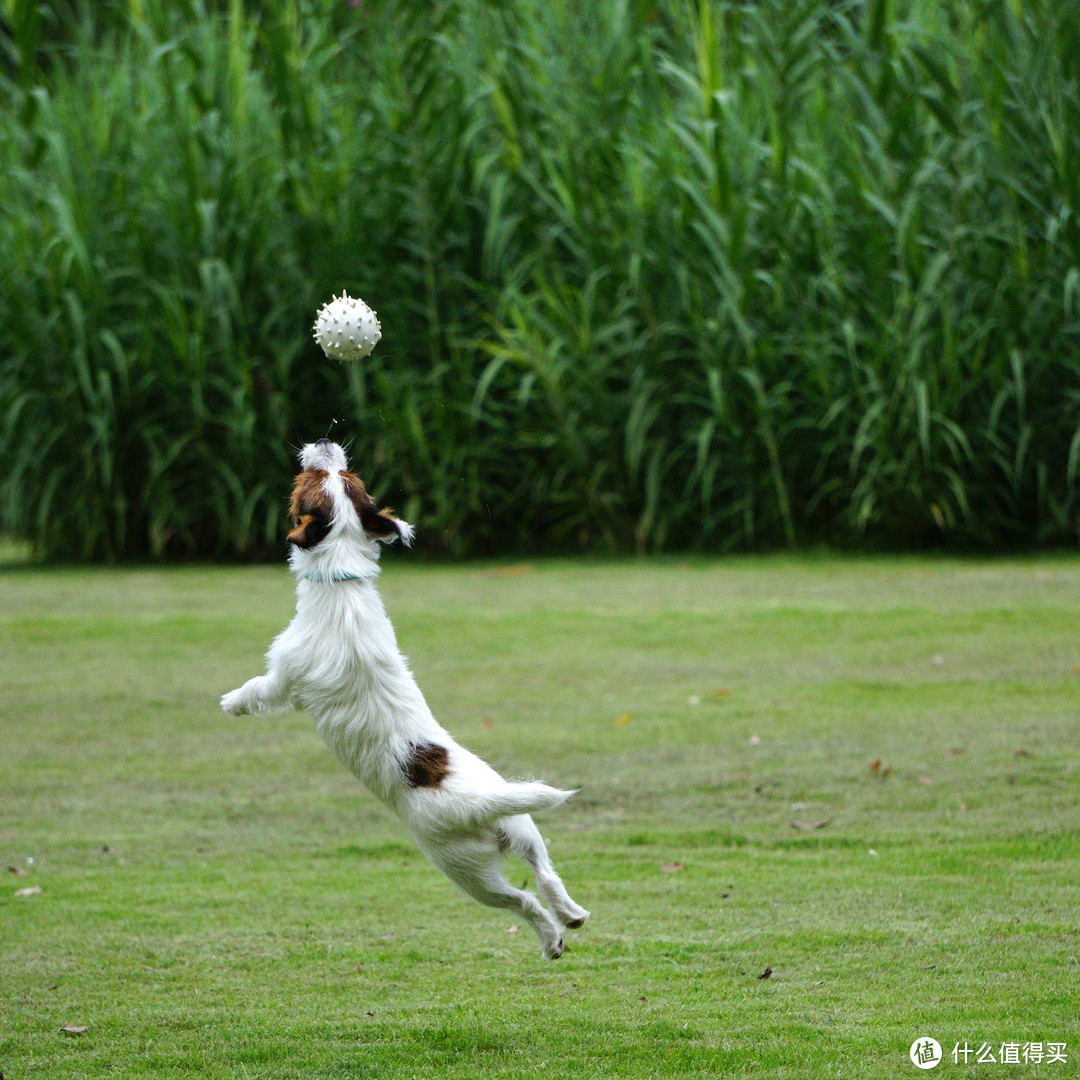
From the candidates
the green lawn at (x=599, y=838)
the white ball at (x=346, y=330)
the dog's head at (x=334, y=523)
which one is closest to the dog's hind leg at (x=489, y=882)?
the green lawn at (x=599, y=838)

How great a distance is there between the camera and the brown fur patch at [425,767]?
3.17 meters

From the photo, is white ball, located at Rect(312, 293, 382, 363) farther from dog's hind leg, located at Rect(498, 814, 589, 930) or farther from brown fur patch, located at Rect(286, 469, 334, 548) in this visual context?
dog's hind leg, located at Rect(498, 814, 589, 930)

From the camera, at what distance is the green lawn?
132 inches

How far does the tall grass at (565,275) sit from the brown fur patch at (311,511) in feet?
18.9

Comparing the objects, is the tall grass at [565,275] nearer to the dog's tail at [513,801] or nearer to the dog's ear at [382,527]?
the dog's ear at [382,527]

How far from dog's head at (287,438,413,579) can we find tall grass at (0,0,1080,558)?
5.71 m

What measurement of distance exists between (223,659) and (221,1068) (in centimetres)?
448

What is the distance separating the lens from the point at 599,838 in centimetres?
504

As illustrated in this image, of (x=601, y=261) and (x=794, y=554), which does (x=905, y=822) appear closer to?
(x=794, y=554)

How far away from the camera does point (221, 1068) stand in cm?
→ 320

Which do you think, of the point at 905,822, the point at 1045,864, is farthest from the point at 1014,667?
the point at 1045,864

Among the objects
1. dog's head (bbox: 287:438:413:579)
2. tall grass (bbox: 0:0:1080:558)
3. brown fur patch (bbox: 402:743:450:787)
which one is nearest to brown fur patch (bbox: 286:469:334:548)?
dog's head (bbox: 287:438:413:579)

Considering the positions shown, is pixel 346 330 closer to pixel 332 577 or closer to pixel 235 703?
pixel 332 577

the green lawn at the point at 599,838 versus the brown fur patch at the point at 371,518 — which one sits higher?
the brown fur patch at the point at 371,518
